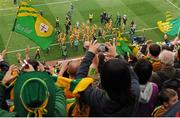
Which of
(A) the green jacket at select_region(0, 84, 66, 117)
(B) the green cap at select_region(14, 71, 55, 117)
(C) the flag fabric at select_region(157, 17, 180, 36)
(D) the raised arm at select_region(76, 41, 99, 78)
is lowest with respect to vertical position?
(A) the green jacket at select_region(0, 84, 66, 117)

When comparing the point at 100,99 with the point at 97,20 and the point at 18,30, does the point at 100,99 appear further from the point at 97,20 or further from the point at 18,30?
the point at 97,20

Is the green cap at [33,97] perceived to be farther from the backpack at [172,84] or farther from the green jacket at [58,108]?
the backpack at [172,84]

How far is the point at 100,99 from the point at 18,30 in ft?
24.8

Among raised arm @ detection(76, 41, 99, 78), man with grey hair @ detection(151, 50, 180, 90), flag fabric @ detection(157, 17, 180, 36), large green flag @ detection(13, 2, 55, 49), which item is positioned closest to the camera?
raised arm @ detection(76, 41, 99, 78)

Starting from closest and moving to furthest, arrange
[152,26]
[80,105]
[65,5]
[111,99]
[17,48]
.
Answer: [111,99] → [80,105] → [17,48] → [152,26] → [65,5]

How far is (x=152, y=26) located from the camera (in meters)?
25.5

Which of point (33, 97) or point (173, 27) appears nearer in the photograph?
point (33, 97)

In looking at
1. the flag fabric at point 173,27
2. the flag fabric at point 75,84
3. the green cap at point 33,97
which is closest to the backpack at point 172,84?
the flag fabric at point 75,84

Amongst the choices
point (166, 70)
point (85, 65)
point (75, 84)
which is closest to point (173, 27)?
point (166, 70)

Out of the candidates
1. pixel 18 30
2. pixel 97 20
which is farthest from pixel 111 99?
pixel 97 20

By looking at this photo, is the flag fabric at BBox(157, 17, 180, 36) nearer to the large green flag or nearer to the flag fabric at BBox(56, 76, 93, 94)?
the large green flag

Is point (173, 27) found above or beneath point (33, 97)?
above

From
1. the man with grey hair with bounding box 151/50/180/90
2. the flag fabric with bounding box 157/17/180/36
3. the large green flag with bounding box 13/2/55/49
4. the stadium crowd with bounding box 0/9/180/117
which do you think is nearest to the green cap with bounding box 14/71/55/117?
the stadium crowd with bounding box 0/9/180/117

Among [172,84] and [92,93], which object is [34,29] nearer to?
[172,84]
